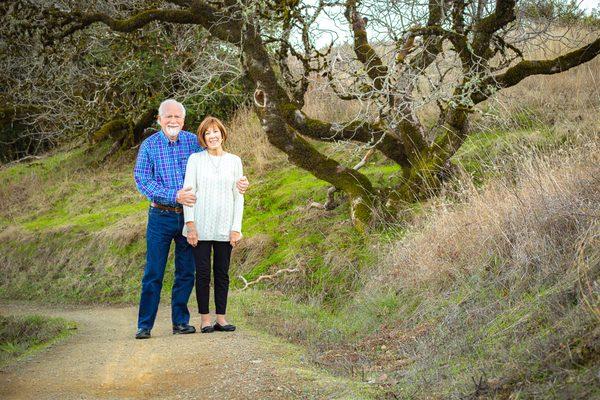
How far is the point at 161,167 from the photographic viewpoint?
7.74 meters

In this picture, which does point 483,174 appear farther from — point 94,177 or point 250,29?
point 94,177

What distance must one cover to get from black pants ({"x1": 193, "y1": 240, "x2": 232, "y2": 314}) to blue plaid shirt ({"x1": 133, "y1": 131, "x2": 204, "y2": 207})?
0.56 m

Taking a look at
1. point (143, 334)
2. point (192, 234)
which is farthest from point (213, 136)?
point (143, 334)

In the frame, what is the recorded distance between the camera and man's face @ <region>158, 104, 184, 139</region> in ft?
25.3

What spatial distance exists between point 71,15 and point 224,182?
624 centimetres

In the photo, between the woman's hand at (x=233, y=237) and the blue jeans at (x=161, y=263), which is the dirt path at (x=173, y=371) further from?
the woman's hand at (x=233, y=237)

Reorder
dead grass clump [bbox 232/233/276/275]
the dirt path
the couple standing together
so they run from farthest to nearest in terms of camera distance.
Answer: dead grass clump [bbox 232/233/276/275]
the couple standing together
the dirt path

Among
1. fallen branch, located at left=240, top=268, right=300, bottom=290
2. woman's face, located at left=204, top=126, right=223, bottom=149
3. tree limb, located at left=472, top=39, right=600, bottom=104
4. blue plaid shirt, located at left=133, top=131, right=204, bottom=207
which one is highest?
tree limb, located at left=472, top=39, right=600, bottom=104

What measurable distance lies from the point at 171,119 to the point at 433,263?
3.01 m

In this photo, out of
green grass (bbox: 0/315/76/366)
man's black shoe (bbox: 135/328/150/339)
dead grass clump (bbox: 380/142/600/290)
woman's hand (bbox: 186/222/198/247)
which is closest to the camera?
dead grass clump (bbox: 380/142/600/290)

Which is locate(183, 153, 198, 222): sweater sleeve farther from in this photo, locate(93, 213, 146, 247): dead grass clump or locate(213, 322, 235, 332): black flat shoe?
locate(93, 213, 146, 247): dead grass clump

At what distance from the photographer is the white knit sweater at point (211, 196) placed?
7.53 meters

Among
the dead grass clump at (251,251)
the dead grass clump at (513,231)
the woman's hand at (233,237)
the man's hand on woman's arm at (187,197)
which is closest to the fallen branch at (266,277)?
the dead grass clump at (251,251)

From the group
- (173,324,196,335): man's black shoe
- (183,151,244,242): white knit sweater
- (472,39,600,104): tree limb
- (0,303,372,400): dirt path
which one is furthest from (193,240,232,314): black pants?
(472,39,600,104): tree limb
